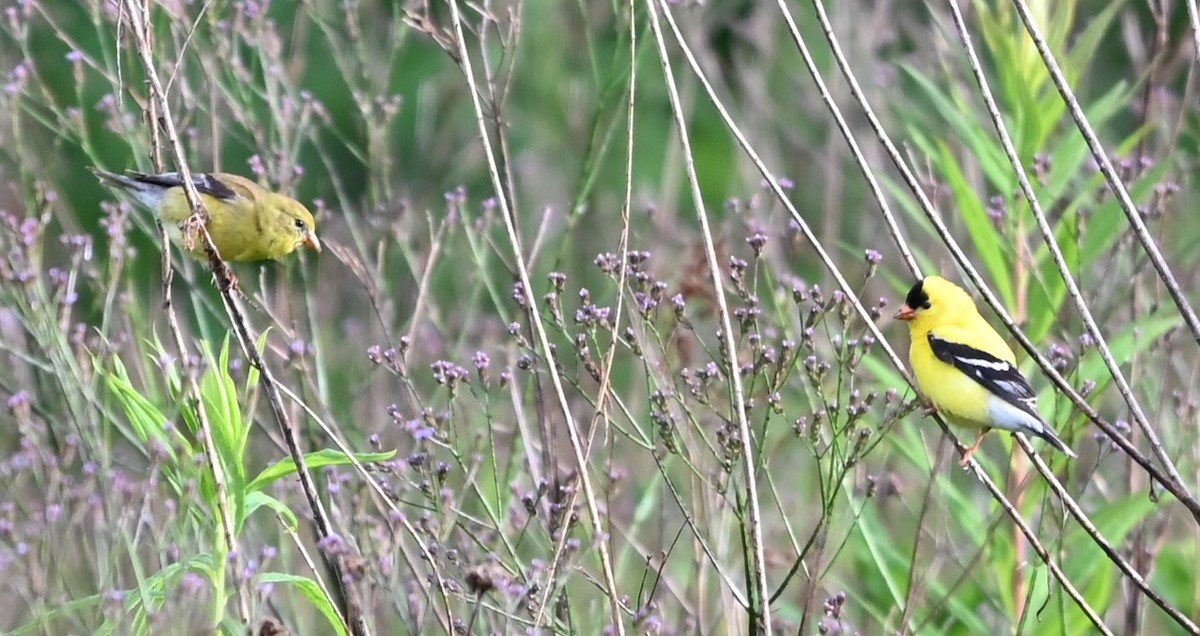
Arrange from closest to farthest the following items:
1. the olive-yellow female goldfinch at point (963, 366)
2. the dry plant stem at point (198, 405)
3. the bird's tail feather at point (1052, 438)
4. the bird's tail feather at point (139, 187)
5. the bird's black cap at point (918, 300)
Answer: the dry plant stem at point (198, 405) < the bird's tail feather at point (1052, 438) < the olive-yellow female goldfinch at point (963, 366) < the bird's tail feather at point (139, 187) < the bird's black cap at point (918, 300)

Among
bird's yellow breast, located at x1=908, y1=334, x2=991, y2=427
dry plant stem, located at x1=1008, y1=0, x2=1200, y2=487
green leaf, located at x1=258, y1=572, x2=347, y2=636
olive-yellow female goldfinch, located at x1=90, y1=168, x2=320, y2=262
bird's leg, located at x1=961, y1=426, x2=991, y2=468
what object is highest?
dry plant stem, located at x1=1008, y1=0, x2=1200, y2=487

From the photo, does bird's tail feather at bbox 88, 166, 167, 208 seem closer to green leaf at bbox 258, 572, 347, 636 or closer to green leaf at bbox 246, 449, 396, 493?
green leaf at bbox 246, 449, 396, 493

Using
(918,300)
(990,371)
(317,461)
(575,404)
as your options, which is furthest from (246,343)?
(575,404)

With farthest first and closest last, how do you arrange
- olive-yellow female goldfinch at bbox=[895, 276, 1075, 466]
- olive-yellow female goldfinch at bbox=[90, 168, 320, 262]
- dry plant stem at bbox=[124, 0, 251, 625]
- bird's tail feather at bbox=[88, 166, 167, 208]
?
Result: olive-yellow female goldfinch at bbox=[90, 168, 320, 262], bird's tail feather at bbox=[88, 166, 167, 208], olive-yellow female goldfinch at bbox=[895, 276, 1075, 466], dry plant stem at bbox=[124, 0, 251, 625]

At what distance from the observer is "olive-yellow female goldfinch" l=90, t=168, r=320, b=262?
3.86m

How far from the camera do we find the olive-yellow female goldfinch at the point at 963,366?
3533mm

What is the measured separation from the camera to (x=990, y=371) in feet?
12.2

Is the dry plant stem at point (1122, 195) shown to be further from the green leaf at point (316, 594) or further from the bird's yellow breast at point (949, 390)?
the green leaf at point (316, 594)

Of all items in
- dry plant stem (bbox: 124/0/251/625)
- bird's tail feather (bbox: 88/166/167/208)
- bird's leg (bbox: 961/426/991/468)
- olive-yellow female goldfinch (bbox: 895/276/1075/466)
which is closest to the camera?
Result: dry plant stem (bbox: 124/0/251/625)

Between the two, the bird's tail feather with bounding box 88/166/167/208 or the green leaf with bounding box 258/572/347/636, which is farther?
the bird's tail feather with bounding box 88/166/167/208

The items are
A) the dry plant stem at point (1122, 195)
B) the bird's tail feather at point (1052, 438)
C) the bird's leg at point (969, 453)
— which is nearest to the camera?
the dry plant stem at point (1122, 195)

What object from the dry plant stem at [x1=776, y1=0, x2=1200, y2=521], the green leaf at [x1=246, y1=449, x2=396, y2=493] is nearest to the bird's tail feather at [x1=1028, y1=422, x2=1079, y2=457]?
the dry plant stem at [x1=776, y1=0, x2=1200, y2=521]

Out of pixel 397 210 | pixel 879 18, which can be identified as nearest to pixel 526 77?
pixel 879 18

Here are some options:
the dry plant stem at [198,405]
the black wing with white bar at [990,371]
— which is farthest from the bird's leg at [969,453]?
the dry plant stem at [198,405]
